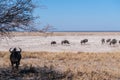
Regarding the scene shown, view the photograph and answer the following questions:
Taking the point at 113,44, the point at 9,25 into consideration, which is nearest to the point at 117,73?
the point at 9,25

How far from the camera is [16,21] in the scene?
14.6 metres

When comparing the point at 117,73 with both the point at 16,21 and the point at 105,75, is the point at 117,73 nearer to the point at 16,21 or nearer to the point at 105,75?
the point at 105,75

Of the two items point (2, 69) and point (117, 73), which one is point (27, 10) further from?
point (117, 73)

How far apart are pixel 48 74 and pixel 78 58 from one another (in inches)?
303

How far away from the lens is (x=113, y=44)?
4825 centimetres

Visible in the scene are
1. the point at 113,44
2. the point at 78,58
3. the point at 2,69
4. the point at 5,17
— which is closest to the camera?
the point at 5,17

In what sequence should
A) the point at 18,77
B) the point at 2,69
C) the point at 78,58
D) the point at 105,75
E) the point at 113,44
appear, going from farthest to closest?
1. the point at 113,44
2. the point at 78,58
3. the point at 2,69
4. the point at 105,75
5. the point at 18,77

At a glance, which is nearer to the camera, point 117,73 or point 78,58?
point 117,73

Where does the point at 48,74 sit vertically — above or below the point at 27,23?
below

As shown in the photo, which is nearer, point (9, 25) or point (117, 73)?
point (9, 25)

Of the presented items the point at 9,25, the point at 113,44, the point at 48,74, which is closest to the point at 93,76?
the point at 48,74

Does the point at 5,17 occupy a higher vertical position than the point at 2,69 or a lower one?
higher

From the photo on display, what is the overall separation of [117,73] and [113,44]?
3141cm

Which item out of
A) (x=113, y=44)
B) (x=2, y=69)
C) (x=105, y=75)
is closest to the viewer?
(x=105, y=75)
